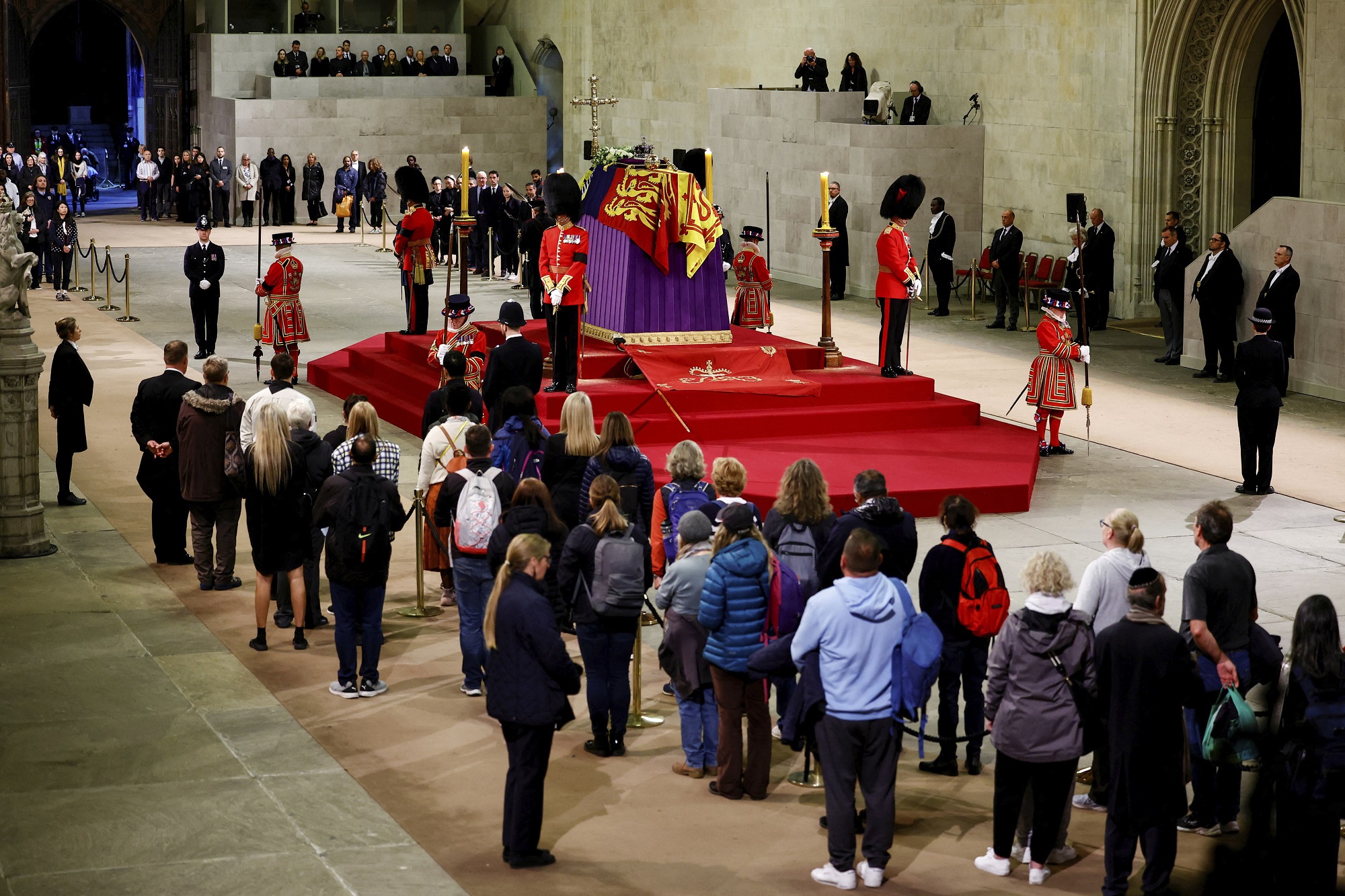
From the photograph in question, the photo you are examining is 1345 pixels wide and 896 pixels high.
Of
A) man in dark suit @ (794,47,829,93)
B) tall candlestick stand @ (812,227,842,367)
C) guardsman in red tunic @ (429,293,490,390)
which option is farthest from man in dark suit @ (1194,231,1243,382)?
man in dark suit @ (794,47,829,93)

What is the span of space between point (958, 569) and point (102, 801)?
3958 millimetres

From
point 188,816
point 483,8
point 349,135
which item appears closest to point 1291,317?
point 188,816

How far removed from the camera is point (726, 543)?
7.59m

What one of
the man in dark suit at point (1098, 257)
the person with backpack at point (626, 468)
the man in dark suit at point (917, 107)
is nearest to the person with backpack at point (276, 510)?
the person with backpack at point (626, 468)

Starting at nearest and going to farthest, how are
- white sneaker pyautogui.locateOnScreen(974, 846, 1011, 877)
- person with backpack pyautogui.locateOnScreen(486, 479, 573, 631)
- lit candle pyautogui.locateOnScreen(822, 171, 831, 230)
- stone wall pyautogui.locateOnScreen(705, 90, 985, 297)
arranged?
white sneaker pyautogui.locateOnScreen(974, 846, 1011, 877), person with backpack pyautogui.locateOnScreen(486, 479, 573, 631), lit candle pyautogui.locateOnScreen(822, 171, 831, 230), stone wall pyautogui.locateOnScreen(705, 90, 985, 297)

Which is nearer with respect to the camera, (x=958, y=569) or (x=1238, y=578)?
(x=1238, y=578)

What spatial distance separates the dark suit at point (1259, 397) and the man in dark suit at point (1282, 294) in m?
4.08

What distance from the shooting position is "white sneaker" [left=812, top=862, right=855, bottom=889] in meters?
6.80

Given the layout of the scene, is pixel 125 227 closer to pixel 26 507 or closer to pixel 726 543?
pixel 26 507

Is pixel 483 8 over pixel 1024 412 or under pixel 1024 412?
over

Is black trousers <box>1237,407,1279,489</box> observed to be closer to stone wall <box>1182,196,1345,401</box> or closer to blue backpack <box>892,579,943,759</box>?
stone wall <box>1182,196,1345,401</box>

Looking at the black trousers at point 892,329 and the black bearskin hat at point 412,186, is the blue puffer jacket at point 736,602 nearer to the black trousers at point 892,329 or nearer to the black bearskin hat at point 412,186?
the black trousers at point 892,329

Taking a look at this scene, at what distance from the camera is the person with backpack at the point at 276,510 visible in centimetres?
975

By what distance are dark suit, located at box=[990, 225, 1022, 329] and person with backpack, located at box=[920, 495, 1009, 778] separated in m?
15.1
